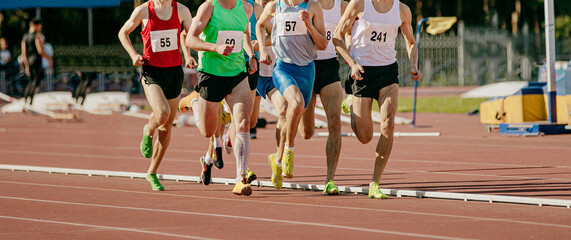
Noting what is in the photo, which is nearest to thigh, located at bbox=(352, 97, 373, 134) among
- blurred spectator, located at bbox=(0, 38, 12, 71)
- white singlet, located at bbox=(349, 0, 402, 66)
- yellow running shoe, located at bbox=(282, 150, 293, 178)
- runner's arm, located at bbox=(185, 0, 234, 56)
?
white singlet, located at bbox=(349, 0, 402, 66)

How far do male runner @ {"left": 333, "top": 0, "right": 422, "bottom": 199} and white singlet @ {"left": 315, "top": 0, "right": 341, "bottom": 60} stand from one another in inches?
28.0

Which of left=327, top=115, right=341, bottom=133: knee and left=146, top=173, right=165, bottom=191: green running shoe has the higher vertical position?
left=327, top=115, right=341, bottom=133: knee

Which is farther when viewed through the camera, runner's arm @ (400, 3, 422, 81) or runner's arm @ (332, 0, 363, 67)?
runner's arm @ (400, 3, 422, 81)

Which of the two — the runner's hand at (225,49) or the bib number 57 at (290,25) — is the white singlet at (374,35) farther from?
the runner's hand at (225,49)

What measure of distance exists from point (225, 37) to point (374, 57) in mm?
1423

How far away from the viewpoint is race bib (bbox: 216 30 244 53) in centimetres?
939

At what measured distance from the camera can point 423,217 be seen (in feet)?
25.2

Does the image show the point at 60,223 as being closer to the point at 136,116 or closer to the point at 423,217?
the point at 423,217

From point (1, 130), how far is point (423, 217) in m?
15.6

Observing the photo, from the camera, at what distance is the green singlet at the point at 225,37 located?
9391 millimetres

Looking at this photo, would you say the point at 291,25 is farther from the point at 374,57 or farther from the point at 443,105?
the point at 443,105

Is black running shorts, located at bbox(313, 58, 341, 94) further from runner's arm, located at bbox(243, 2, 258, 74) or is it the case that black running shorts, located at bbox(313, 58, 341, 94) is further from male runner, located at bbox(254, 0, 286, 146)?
runner's arm, located at bbox(243, 2, 258, 74)

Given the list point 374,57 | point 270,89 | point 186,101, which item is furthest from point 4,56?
point 374,57

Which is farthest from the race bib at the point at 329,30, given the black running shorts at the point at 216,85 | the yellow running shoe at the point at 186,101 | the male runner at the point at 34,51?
the male runner at the point at 34,51
